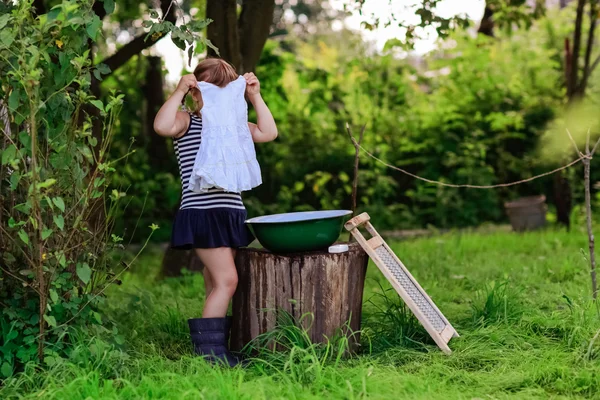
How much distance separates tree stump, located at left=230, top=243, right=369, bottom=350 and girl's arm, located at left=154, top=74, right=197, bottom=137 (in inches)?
29.4

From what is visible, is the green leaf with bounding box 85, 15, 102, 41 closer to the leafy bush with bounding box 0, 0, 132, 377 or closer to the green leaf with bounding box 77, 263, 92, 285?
the leafy bush with bounding box 0, 0, 132, 377

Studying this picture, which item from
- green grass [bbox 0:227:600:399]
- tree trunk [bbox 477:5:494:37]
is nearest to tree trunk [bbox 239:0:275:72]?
green grass [bbox 0:227:600:399]

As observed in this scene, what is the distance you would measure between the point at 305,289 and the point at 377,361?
0.50 m

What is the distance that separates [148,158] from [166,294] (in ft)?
13.9

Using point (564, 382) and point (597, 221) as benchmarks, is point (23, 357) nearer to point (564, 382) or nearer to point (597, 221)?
point (564, 382)

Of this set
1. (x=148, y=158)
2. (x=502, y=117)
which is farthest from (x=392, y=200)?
(x=148, y=158)

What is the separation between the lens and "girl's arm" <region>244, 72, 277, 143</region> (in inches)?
168

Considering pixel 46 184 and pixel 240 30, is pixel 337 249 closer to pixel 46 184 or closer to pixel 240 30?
pixel 46 184

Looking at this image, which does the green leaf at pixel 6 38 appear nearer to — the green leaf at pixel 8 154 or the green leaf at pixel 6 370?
the green leaf at pixel 8 154

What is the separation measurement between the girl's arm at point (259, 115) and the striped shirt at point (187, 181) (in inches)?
11.9

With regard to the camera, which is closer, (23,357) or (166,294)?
(23,357)

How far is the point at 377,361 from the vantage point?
12.9ft

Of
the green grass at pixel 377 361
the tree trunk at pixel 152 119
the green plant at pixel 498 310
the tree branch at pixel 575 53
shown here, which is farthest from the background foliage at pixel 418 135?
the green plant at pixel 498 310

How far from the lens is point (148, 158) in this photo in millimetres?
10062
